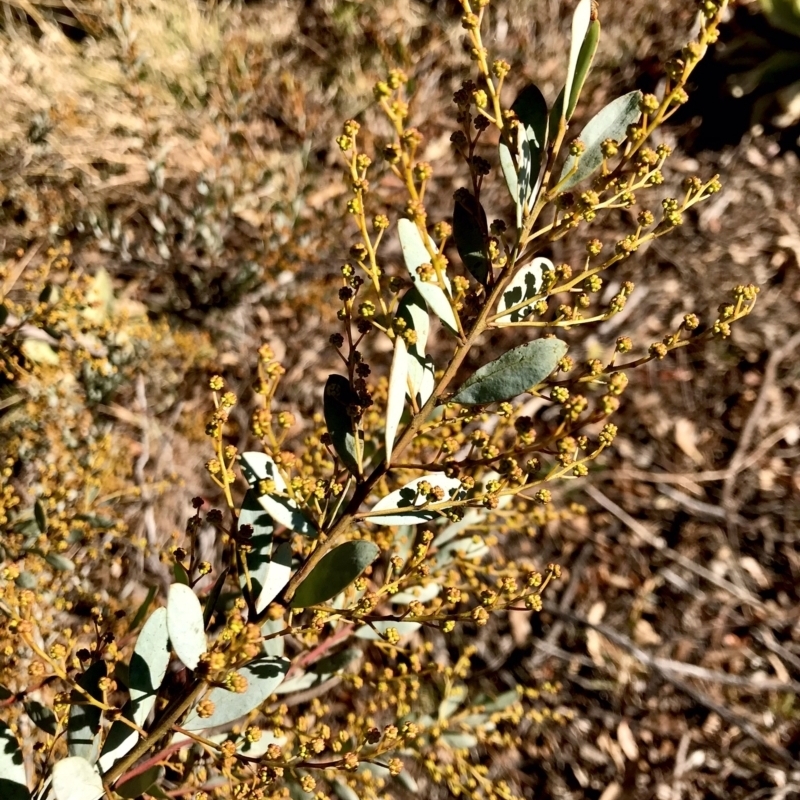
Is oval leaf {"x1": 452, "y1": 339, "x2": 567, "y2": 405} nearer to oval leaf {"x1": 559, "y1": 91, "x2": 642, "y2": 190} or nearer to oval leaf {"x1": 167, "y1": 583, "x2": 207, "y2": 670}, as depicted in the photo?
oval leaf {"x1": 559, "y1": 91, "x2": 642, "y2": 190}

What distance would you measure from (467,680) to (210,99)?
2.74m

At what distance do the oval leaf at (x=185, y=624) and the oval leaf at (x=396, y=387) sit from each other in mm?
363

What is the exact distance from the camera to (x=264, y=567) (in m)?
1.12

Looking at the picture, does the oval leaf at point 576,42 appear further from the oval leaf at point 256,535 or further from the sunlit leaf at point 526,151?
the oval leaf at point 256,535

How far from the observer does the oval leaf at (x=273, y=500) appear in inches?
41.8

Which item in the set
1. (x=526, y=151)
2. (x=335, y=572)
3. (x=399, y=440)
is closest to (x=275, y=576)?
(x=335, y=572)

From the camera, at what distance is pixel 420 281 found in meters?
0.96

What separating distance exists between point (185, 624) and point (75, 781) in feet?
0.88

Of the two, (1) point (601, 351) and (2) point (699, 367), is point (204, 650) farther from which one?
(2) point (699, 367)

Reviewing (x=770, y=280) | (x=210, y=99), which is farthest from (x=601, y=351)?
(x=210, y=99)

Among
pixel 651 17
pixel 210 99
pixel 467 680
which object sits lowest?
pixel 467 680

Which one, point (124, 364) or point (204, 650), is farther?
point (124, 364)

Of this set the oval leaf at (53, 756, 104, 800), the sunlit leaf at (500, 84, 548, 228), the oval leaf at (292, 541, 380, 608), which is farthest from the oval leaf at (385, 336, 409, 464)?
the oval leaf at (53, 756, 104, 800)

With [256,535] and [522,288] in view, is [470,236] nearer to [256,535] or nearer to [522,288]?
[522,288]
